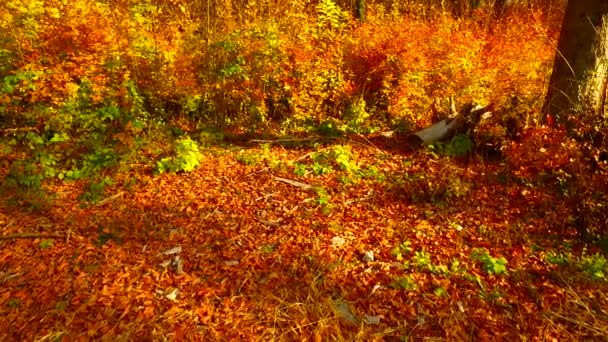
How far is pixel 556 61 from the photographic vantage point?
5.29m

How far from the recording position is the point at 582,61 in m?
5.00

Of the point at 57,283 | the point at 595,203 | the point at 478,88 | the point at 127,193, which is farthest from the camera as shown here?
the point at 478,88

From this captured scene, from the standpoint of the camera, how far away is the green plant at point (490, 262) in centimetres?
365

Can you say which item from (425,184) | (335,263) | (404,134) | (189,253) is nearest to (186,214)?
(189,253)

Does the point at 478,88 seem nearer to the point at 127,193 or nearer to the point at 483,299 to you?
the point at 483,299

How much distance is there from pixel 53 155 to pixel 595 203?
6.38 meters

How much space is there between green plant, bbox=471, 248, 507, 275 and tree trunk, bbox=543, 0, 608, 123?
2.07 metres

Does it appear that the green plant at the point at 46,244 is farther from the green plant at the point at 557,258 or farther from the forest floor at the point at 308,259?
the green plant at the point at 557,258

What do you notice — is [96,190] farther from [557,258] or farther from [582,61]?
[582,61]

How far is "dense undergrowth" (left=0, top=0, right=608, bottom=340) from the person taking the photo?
132 inches

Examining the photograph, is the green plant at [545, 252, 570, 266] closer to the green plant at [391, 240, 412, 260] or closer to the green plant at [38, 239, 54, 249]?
the green plant at [391, 240, 412, 260]

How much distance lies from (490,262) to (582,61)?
3048mm

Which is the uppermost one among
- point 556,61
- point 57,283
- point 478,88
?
point 556,61

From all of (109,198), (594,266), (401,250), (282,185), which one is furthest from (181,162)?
(594,266)
